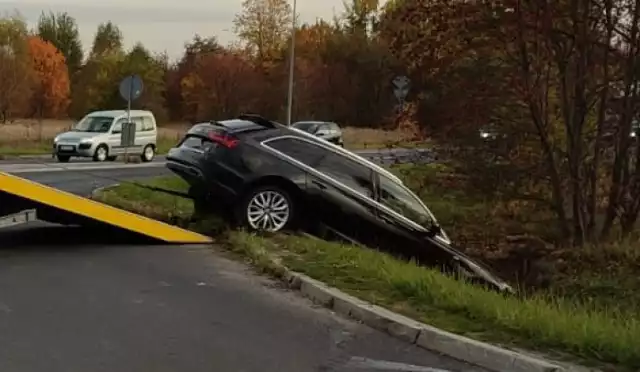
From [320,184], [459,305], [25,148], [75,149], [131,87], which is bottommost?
[25,148]

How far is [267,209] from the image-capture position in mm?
12062

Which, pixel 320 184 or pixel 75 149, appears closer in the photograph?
pixel 320 184

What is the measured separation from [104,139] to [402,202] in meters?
23.6

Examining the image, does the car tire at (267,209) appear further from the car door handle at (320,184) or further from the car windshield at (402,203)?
the car windshield at (402,203)

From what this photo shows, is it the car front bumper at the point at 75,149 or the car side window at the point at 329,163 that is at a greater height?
the car side window at the point at 329,163

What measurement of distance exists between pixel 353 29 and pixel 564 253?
201 feet

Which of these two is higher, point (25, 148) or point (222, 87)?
point (222, 87)

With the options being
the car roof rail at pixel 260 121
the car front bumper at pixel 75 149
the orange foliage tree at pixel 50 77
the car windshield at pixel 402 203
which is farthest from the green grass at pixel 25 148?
the car windshield at pixel 402 203

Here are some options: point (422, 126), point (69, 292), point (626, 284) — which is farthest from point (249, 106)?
point (69, 292)

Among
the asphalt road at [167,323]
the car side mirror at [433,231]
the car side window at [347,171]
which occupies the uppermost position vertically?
the car side window at [347,171]

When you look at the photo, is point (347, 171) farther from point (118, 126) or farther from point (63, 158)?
point (118, 126)

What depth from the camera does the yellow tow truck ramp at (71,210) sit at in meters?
10.5

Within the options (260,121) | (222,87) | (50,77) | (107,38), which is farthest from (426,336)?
(107,38)

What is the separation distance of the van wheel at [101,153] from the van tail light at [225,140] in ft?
74.4
